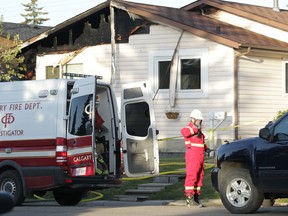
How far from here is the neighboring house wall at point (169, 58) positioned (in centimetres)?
2328

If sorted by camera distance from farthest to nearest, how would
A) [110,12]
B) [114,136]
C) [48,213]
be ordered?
[110,12] < [114,136] < [48,213]

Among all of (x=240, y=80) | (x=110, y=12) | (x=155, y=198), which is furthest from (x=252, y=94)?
(x=155, y=198)

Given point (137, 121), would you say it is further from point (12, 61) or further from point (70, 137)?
point (12, 61)

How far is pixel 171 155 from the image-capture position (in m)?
23.8

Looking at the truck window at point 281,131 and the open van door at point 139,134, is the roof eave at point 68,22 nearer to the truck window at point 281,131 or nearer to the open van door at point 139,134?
the open van door at point 139,134

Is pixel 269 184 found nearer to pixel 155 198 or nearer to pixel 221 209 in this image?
pixel 221 209

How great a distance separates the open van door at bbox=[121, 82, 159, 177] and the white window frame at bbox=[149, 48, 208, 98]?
8475 millimetres

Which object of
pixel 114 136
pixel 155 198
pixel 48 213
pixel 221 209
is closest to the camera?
pixel 48 213

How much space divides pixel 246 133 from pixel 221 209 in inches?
389

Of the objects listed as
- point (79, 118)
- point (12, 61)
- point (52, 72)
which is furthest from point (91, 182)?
point (12, 61)

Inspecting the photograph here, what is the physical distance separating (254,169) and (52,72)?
16633 mm

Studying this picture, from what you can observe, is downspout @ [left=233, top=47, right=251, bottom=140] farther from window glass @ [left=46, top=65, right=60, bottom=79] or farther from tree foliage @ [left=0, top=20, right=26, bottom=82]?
tree foliage @ [left=0, top=20, right=26, bottom=82]

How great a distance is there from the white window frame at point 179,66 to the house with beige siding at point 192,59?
3 cm

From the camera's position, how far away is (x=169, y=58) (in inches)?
954
